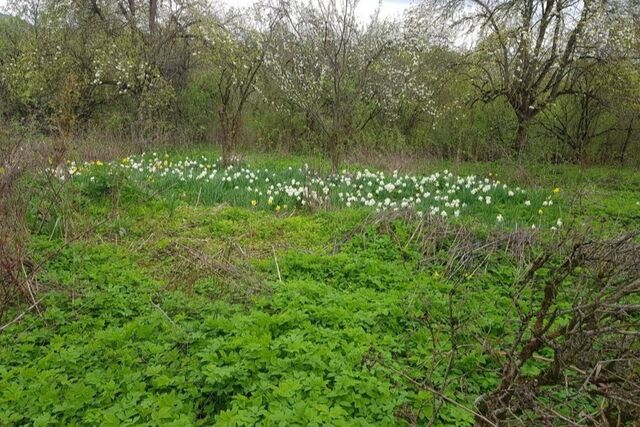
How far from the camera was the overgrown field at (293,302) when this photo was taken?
316cm

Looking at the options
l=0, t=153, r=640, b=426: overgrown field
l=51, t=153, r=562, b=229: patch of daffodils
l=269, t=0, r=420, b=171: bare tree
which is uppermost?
l=269, t=0, r=420, b=171: bare tree

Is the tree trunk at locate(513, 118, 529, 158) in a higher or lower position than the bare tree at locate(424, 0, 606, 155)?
lower

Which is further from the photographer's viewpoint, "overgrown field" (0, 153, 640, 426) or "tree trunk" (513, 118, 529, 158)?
"tree trunk" (513, 118, 529, 158)

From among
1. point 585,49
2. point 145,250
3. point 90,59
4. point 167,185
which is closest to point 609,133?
point 585,49

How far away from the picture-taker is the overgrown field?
3.16 m

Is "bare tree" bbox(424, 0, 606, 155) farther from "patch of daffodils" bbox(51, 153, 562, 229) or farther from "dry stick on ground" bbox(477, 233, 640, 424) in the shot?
"dry stick on ground" bbox(477, 233, 640, 424)

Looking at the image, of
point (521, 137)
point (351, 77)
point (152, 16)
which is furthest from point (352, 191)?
point (152, 16)

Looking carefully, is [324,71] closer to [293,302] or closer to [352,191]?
[352,191]

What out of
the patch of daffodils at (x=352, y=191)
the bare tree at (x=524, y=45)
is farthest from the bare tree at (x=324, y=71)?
the patch of daffodils at (x=352, y=191)

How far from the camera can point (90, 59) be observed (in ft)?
53.1

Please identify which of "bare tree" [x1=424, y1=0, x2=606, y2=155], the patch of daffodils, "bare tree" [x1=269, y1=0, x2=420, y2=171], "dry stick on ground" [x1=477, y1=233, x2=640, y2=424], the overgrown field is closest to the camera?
"dry stick on ground" [x1=477, y1=233, x2=640, y2=424]

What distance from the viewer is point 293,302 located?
4.62 m

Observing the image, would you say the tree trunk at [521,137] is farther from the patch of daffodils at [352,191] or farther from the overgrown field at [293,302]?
the patch of daffodils at [352,191]

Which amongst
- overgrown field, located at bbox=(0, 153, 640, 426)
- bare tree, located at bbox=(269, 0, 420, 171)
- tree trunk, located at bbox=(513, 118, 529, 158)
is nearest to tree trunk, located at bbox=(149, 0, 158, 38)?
bare tree, located at bbox=(269, 0, 420, 171)
